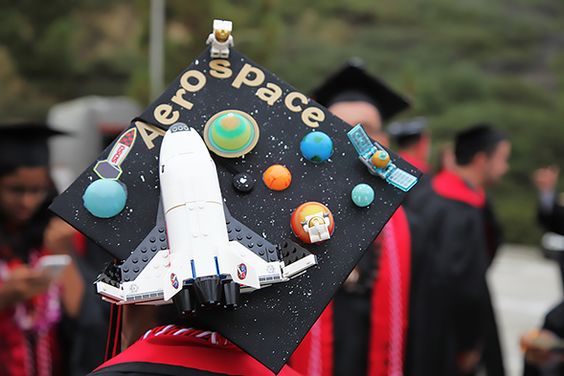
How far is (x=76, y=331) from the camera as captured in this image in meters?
3.02

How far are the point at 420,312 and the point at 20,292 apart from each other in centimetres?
162

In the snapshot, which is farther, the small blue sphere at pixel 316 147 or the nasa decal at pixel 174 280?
the small blue sphere at pixel 316 147

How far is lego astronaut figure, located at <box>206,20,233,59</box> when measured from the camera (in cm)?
151

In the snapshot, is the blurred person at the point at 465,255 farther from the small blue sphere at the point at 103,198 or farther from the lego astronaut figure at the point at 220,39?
the small blue sphere at the point at 103,198

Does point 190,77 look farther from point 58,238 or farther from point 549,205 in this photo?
point 549,205

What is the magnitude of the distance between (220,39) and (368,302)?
1551 mm

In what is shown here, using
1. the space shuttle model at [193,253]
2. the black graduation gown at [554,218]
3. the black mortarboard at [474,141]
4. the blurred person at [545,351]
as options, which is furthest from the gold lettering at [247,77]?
the black mortarboard at [474,141]

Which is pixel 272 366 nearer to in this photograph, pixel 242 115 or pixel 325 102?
pixel 242 115

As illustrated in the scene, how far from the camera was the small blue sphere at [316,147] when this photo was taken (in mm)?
1537

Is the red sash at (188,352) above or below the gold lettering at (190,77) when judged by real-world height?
below

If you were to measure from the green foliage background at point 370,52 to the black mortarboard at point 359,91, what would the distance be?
1025 cm

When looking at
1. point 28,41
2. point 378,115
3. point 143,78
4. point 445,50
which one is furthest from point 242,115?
point 445,50

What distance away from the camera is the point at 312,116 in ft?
5.22

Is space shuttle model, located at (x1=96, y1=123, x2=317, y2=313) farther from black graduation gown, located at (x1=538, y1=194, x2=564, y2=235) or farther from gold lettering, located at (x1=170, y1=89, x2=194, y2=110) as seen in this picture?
black graduation gown, located at (x1=538, y1=194, x2=564, y2=235)
